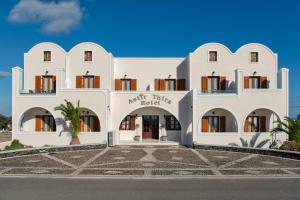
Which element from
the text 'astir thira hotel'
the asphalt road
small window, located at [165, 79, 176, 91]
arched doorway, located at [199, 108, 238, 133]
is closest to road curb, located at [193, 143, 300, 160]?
the text 'astir thira hotel'

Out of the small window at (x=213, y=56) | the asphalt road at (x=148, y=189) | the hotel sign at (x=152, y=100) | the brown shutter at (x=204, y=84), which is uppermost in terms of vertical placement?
the small window at (x=213, y=56)

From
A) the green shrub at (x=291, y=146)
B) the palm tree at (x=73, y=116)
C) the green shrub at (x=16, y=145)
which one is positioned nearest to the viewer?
the green shrub at (x=291, y=146)

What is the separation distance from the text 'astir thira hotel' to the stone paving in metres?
4.94

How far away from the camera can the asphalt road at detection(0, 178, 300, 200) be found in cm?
838

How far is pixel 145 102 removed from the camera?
74.9ft

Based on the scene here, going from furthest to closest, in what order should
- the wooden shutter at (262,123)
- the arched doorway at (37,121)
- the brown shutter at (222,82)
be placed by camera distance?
the brown shutter at (222,82)
the arched doorway at (37,121)
the wooden shutter at (262,123)

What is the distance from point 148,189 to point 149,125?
15548 millimetres

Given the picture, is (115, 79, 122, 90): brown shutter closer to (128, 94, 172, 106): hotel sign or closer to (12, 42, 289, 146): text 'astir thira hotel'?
(12, 42, 289, 146): text 'astir thira hotel'

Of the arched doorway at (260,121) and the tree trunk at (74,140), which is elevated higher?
the arched doorway at (260,121)

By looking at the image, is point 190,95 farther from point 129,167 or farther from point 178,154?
point 129,167

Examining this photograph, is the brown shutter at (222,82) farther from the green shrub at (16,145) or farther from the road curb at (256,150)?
the green shrub at (16,145)

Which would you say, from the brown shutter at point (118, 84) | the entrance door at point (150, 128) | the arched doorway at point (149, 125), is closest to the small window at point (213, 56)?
the arched doorway at point (149, 125)

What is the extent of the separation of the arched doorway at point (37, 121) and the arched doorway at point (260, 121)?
669 inches

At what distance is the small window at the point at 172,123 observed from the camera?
24.3 meters
